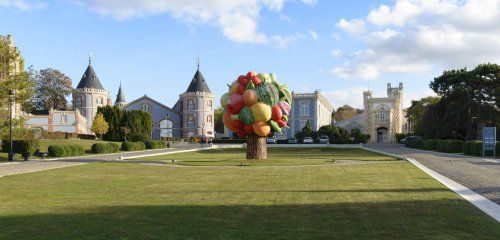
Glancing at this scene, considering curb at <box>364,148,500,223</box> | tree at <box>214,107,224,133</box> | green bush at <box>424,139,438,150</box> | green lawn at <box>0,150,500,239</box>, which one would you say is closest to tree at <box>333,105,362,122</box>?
tree at <box>214,107,224,133</box>

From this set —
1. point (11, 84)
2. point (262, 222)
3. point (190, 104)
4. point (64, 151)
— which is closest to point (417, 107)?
point (190, 104)

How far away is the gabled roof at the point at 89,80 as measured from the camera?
9194 centimetres

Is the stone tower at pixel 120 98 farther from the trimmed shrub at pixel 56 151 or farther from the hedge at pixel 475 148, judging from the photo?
the hedge at pixel 475 148

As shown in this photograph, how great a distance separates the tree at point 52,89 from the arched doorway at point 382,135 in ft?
199

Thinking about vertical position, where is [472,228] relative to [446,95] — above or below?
below

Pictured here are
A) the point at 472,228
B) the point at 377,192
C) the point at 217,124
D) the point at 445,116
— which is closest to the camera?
the point at 472,228

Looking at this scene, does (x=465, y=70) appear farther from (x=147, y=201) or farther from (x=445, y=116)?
(x=147, y=201)

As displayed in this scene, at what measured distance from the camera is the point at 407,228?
757cm

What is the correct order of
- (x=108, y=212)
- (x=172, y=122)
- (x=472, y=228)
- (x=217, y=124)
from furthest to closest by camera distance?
(x=217, y=124) → (x=172, y=122) → (x=108, y=212) → (x=472, y=228)

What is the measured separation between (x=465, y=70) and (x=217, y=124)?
263 feet

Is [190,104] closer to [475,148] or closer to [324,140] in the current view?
[324,140]

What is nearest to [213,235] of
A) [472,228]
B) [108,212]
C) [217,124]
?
[108,212]

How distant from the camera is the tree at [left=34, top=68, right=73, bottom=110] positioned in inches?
3610

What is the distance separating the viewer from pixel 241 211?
9.23 metres
